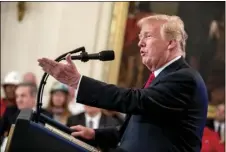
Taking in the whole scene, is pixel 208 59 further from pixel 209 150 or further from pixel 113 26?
pixel 209 150

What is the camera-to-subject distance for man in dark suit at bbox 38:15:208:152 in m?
1.60

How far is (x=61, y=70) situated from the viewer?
5.13 ft

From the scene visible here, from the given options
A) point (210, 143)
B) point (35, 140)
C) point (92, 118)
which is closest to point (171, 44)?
point (35, 140)

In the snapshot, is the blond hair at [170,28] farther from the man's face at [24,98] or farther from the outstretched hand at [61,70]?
the man's face at [24,98]

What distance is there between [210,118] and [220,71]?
2.08ft

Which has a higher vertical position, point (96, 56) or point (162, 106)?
point (96, 56)

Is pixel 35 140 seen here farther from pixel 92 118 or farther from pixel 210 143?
pixel 92 118

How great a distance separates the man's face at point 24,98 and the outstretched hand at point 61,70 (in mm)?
2222

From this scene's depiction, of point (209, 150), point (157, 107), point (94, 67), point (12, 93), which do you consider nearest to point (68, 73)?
point (157, 107)

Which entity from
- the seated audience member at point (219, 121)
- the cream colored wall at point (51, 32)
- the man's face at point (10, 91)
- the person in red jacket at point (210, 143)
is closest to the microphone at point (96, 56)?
the person in red jacket at point (210, 143)

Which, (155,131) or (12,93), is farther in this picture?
(12,93)

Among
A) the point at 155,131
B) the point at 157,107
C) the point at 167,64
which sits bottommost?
the point at 155,131

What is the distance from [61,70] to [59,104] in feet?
9.38

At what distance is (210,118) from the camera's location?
5656mm
